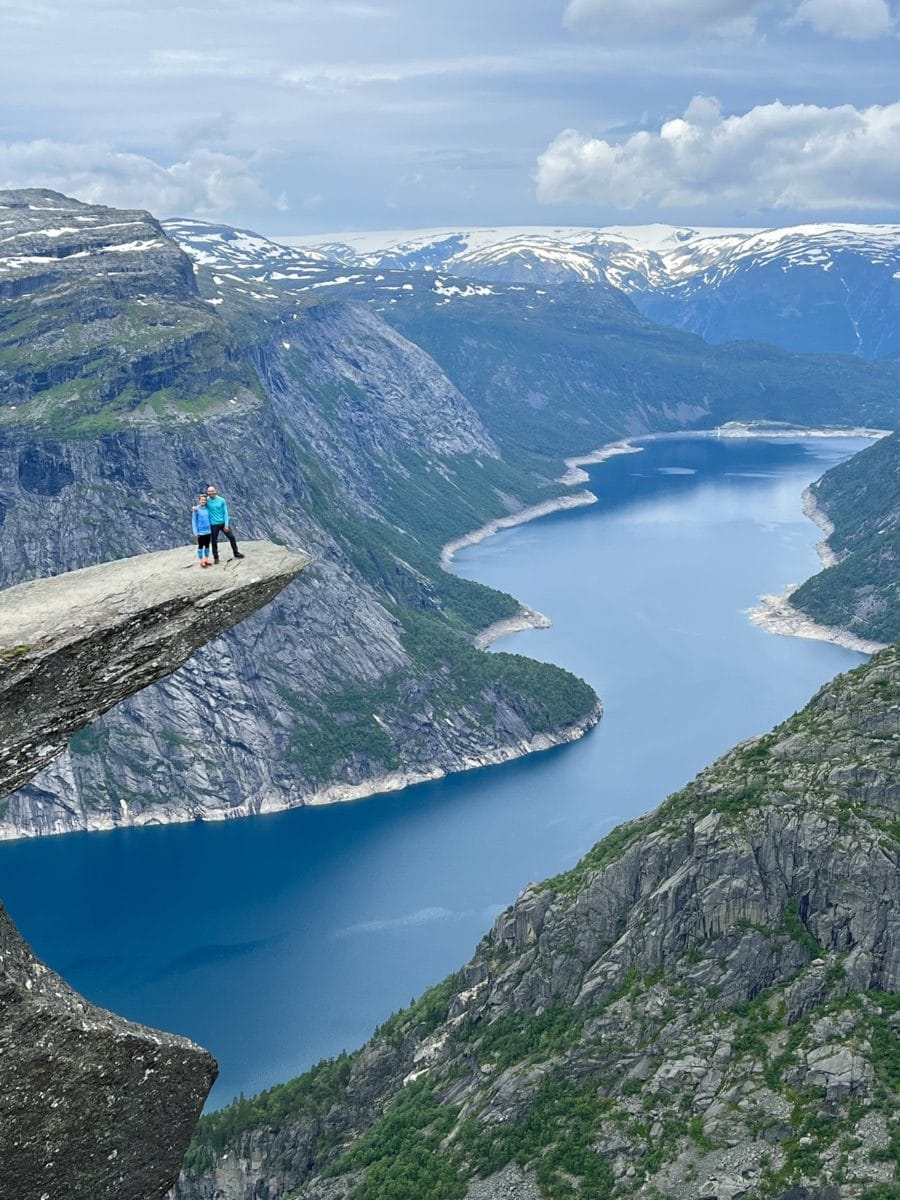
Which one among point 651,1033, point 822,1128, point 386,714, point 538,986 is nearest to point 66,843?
point 386,714

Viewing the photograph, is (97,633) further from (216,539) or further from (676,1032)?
(676,1032)

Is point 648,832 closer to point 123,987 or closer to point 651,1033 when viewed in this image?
point 651,1033

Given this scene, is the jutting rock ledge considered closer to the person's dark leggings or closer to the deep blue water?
the person's dark leggings

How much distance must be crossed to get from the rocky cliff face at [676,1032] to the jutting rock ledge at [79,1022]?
43.7 metres

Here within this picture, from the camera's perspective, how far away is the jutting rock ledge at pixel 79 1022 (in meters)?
18.3

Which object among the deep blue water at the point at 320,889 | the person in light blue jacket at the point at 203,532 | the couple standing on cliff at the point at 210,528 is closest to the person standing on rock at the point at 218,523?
the couple standing on cliff at the point at 210,528

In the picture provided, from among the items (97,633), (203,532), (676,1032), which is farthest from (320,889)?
(97,633)

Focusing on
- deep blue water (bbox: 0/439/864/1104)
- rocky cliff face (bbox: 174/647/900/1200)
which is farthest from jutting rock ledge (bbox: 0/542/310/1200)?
deep blue water (bbox: 0/439/864/1104)

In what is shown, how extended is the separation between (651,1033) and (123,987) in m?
72.6

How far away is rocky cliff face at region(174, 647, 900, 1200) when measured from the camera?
58.8m

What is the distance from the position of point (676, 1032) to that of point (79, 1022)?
53.5 metres

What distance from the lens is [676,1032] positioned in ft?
217

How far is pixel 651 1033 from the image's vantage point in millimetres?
67125

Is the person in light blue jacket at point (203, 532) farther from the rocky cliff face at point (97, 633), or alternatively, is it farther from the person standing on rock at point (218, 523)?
the rocky cliff face at point (97, 633)
